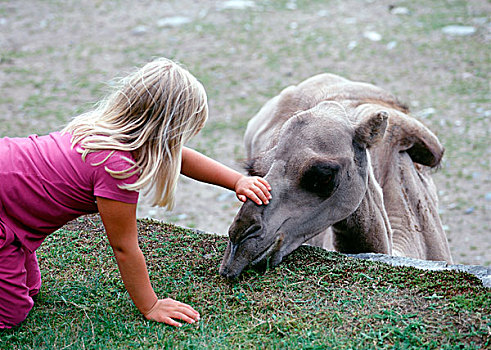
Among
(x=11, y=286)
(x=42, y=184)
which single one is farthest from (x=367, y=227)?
(x=11, y=286)

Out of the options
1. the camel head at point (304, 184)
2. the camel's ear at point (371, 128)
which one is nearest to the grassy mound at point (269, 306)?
the camel head at point (304, 184)

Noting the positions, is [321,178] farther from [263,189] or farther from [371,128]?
[371,128]

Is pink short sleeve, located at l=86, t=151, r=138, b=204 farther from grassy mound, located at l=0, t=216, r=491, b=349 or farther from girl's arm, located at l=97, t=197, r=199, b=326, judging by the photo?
grassy mound, located at l=0, t=216, r=491, b=349

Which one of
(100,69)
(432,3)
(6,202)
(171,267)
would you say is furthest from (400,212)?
(432,3)

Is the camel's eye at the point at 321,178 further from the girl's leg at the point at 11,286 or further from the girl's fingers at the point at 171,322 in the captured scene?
the girl's leg at the point at 11,286

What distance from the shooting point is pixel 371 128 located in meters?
3.83

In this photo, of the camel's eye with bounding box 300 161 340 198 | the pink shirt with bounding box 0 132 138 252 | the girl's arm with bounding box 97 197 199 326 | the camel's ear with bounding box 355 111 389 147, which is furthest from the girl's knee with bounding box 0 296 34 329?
the camel's ear with bounding box 355 111 389 147

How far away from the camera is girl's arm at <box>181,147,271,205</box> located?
3387 mm

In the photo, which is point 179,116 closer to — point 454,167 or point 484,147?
point 454,167

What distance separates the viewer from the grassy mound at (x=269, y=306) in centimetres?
277

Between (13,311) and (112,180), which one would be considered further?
(13,311)

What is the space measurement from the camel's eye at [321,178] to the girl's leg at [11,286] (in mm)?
1661

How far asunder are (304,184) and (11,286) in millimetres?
1736

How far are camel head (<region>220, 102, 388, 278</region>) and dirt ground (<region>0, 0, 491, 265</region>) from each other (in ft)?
9.72
